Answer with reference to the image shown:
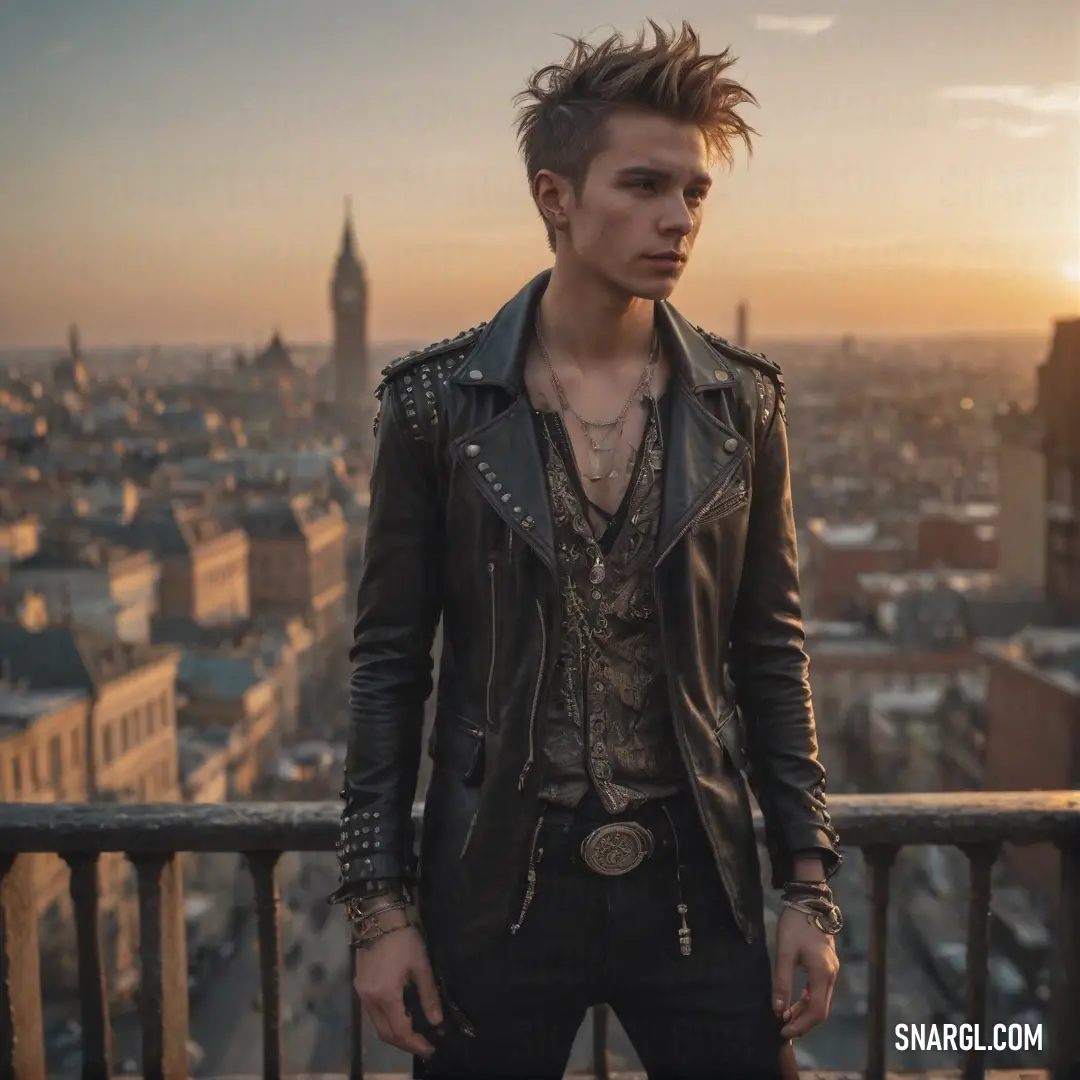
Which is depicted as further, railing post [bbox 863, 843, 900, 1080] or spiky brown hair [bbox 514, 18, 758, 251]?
railing post [bbox 863, 843, 900, 1080]

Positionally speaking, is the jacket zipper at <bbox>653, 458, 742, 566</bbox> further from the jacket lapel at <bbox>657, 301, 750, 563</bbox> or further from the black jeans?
the black jeans

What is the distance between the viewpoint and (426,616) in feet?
5.59

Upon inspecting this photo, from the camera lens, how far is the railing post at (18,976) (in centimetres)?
239

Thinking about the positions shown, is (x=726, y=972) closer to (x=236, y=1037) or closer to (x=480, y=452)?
(x=480, y=452)

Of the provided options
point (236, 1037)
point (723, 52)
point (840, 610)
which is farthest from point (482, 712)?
point (840, 610)

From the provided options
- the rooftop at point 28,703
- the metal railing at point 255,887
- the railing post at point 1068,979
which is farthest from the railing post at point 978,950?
the rooftop at point 28,703

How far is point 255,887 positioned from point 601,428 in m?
1.19

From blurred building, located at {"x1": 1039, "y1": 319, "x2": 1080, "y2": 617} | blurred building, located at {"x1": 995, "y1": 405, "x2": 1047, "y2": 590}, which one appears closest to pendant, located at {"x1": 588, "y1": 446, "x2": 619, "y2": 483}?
blurred building, located at {"x1": 1039, "y1": 319, "x2": 1080, "y2": 617}

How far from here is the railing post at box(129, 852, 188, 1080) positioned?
2385 millimetres

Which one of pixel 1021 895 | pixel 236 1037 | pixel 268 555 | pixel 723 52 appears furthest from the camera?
pixel 268 555

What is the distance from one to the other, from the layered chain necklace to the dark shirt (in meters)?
0.03

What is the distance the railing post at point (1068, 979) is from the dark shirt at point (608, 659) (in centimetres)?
112

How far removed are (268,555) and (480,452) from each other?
4372cm

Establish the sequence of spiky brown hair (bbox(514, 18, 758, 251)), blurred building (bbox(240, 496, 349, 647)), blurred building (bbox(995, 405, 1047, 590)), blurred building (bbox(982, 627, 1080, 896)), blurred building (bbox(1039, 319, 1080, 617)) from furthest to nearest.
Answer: blurred building (bbox(240, 496, 349, 647)), blurred building (bbox(995, 405, 1047, 590)), blurred building (bbox(1039, 319, 1080, 617)), blurred building (bbox(982, 627, 1080, 896)), spiky brown hair (bbox(514, 18, 758, 251))
